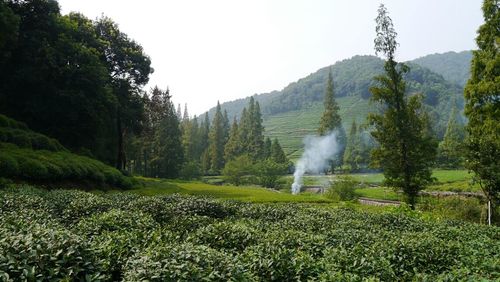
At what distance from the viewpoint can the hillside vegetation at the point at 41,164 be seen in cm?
2070

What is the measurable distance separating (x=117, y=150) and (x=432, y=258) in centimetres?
4280

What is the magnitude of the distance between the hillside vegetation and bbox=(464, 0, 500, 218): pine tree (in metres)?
24.0

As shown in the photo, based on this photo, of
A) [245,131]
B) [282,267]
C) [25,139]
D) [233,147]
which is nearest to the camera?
[282,267]

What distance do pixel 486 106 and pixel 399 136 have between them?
18.1 feet

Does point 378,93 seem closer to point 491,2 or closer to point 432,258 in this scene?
point 491,2

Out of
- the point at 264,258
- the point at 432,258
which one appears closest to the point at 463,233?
the point at 432,258

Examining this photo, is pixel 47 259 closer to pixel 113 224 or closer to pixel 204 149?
pixel 113 224

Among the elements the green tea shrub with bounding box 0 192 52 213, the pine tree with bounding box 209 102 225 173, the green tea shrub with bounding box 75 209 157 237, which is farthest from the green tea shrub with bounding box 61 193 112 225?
the pine tree with bounding box 209 102 225 173

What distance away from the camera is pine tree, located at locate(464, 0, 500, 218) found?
72.4 ft

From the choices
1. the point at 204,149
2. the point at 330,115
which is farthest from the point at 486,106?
the point at 204,149

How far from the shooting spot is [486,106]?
22797mm

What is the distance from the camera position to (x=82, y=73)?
32.1m

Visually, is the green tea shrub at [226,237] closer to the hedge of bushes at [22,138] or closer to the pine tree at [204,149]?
the hedge of bushes at [22,138]

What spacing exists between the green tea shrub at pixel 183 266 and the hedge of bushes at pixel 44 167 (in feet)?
57.1
